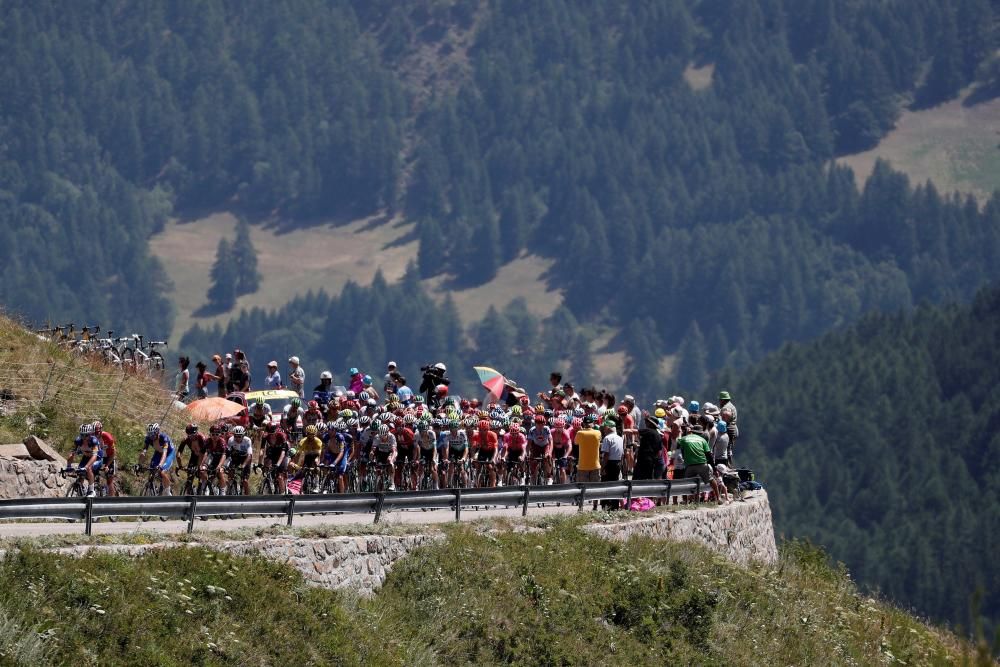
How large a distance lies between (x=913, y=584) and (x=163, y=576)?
504 feet

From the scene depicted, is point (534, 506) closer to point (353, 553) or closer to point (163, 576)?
point (353, 553)

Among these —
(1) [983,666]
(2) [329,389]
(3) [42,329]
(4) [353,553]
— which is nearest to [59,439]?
(2) [329,389]

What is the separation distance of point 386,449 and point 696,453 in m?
5.06

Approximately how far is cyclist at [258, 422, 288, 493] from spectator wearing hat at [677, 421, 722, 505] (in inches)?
251

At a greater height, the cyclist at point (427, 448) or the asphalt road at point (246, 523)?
the asphalt road at point (246, 523)

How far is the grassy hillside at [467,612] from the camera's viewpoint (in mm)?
21156

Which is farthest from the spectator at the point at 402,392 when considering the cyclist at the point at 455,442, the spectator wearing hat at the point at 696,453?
the spectator wearing hat at the point at 696,453

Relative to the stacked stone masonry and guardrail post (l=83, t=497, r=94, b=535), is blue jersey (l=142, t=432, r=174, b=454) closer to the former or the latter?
the stacked stone masonry

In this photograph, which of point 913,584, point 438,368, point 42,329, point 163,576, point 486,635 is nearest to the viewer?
point 163,576

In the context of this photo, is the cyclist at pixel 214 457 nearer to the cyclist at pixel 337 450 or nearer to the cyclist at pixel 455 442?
the cyclist at pixel 337 450

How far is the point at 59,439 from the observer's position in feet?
115

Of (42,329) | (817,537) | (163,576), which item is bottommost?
(817,537)

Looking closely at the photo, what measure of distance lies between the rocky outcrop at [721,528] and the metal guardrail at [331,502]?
24.8 inches

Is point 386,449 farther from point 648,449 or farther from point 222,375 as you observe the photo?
point 222,375
